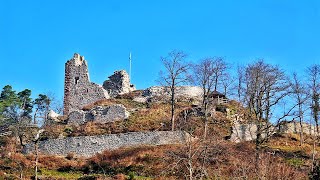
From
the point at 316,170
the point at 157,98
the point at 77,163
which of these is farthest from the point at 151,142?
the point at 316,170

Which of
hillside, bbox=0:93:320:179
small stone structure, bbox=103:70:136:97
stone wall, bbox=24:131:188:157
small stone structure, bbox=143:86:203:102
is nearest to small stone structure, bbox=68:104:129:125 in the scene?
hillside, bbox=0:93:320:179

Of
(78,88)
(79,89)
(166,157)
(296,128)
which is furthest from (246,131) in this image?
(78,88)

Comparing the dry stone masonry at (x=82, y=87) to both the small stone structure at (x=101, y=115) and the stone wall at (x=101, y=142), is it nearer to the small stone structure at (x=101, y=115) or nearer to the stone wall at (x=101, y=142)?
the small stone structure at (x=101, y=115)

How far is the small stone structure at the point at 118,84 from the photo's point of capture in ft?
220

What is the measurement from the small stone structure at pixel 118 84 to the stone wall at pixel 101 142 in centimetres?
1780

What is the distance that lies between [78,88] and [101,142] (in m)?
17.4

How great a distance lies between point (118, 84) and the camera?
6769 centimetres

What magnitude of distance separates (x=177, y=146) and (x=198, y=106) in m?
14.0

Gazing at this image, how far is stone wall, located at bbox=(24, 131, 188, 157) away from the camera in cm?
4775

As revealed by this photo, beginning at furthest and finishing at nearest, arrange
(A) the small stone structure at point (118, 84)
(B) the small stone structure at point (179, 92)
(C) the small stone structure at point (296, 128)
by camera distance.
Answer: (A) the small stone structure at point (118, 84) < (B) the small stone structure at point (179, 92) < (C) the small stone structure at point (296, 128)

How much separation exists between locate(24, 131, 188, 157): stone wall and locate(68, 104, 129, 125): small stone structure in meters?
7.39

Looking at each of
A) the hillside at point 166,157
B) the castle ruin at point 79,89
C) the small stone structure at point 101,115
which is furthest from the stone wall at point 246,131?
the castle ruin at point 79,89

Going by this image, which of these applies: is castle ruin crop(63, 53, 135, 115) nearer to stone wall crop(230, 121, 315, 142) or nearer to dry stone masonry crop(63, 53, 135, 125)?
dry stone masonry crop(63, 53, 135, 125)

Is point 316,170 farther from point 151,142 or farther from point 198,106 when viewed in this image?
point 198,106
